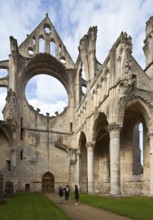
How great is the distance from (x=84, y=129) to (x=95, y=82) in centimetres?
597

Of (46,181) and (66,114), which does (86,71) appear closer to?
(66,114)

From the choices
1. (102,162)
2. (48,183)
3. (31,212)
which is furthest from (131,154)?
(31,212)

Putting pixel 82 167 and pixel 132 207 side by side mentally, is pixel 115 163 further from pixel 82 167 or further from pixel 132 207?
pixel 82 167

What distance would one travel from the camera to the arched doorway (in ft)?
116

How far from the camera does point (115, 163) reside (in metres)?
21.1

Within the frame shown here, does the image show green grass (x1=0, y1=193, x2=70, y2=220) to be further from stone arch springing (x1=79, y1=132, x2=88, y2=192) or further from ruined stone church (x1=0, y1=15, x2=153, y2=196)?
stone arch springing (x1=79, y1=132, x2=88, y2=192)

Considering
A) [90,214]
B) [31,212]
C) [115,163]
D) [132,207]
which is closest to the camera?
[90,214]

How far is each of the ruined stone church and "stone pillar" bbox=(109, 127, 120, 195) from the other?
0.11 meters

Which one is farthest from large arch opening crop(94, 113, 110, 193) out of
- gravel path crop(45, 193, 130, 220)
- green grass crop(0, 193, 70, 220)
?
gravel path crop(45, 193, 130, 220)

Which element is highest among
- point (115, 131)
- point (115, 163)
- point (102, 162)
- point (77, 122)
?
point (77, 122)

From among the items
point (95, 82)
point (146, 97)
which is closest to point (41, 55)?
point (95, 82)

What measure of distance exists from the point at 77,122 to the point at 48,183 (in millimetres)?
8643

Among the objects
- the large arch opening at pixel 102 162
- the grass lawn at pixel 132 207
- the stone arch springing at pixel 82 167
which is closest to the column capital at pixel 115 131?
the grass lawn at pixel 132 207

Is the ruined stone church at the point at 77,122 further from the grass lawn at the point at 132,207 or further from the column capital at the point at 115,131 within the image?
the grass lawn at the point at 132,207
